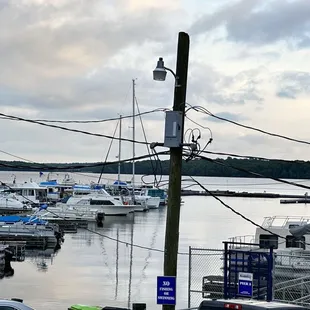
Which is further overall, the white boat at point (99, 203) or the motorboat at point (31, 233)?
the white boat at point (99, 203)

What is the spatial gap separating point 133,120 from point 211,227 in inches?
651

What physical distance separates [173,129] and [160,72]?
1.20 m

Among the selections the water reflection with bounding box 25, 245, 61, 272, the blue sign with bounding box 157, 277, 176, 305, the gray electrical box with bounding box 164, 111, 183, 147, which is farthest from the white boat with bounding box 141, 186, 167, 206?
the blue sign with bounding box 157, 277, 176, 305

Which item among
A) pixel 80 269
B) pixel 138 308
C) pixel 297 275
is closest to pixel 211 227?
A: pixel 80 269

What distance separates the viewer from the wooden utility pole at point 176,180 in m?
14.0

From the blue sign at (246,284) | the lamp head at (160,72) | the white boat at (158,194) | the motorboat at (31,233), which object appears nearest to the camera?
the lamp head at (160,72)

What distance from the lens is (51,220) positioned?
73438 mm

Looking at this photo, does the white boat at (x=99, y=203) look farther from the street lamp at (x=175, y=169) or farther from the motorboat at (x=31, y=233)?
the street lamp at (x=175, y=169)

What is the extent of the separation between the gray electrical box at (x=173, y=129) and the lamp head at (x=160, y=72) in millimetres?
766

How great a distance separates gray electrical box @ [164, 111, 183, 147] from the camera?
1409 centimetres

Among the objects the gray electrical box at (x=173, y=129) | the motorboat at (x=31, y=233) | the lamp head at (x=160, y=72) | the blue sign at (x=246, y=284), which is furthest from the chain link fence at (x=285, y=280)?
the motorboat at (x=31, y=233)

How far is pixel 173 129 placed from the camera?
46.7 feet

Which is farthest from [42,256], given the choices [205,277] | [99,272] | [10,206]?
[10,206]

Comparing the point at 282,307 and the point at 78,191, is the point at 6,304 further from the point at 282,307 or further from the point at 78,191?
the point at 78,191
